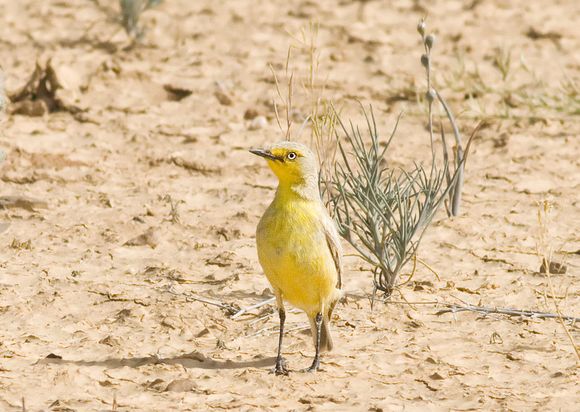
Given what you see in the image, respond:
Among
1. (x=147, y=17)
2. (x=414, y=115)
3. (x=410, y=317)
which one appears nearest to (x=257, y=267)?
(x=410, y=317)

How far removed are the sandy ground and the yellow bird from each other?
1.14 ft

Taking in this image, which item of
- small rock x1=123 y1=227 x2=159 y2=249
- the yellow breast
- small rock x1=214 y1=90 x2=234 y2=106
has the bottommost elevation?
small rock x1=123 y1=227 x2=159 y2=249

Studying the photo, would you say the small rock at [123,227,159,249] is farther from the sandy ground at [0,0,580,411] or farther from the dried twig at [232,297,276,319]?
the dried twig at [232,297,276,319]

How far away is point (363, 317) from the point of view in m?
6.10

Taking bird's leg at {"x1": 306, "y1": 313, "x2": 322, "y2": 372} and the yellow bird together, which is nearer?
the yellow bird

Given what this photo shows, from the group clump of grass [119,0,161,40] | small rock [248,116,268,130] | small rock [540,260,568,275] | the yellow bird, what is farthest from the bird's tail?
clump of grass [119,0,161,40]

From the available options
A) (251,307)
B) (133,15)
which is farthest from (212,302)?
(133,15)

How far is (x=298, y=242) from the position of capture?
5242 mm

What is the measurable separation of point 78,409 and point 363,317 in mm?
1770

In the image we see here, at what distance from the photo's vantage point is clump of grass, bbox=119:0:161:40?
10.2 m

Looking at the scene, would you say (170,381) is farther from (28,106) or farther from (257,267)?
(28,106)

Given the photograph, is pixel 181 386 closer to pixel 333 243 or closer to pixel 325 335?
pixel 325 335

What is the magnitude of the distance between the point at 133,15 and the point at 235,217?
3.60 meters

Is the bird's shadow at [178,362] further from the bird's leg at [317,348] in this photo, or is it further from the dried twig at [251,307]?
the dried twig at [251,307]
